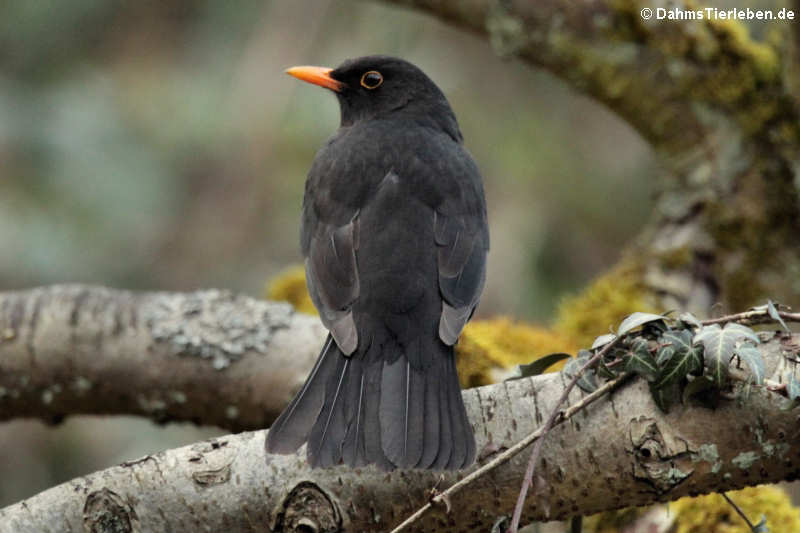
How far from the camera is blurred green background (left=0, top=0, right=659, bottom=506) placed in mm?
7078

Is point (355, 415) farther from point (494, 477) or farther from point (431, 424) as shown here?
point (494, 477)

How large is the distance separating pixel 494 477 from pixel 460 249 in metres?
1.19

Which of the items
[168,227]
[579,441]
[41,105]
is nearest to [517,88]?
[168,227]

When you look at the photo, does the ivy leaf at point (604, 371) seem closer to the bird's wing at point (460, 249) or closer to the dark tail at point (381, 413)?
the dark tail at point (381, 413)

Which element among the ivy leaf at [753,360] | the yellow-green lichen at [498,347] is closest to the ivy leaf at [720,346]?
the ivy leaf at [753,360]

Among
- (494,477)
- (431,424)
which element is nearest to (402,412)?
(431,424)

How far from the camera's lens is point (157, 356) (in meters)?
4.10

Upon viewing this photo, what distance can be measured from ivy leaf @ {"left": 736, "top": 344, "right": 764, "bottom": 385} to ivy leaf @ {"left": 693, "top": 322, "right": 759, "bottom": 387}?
0.02 metres

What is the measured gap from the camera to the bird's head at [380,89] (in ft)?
15.0

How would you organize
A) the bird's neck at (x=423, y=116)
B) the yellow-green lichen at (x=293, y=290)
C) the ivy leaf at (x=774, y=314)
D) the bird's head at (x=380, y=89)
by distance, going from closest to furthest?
the ivy leaf at (x=774, y=314), the bird's neck at (x=423, y=116), the bird's head at (x=380, y=89), the yellow-green lichen at (x=293, y=290)

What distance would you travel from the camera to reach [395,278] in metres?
3.44

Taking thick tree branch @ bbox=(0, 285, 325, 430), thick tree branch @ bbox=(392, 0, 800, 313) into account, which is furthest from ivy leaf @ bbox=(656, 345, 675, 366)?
thick tree branch @ bbox=(392, 0, 800, 313)

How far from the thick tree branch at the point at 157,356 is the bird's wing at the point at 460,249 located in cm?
79

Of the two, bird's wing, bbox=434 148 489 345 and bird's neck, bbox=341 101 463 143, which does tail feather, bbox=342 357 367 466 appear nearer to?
bird's wing, bbox=434 148 489 345
